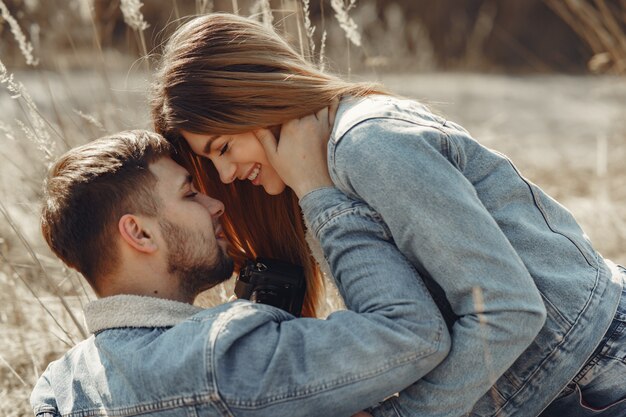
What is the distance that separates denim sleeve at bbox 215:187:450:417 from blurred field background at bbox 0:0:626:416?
2.43 feet

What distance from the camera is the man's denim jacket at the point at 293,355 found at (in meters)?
1.58

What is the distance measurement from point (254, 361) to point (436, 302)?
45 centimetres

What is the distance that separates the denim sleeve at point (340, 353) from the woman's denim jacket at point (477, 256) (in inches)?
1.8

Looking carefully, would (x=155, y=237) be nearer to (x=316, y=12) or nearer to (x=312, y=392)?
(x=312, y=392)

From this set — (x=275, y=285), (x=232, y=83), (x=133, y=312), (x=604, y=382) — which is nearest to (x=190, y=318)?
(x=133, y=312)

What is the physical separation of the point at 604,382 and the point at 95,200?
120 centimetres

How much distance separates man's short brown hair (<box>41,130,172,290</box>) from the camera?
1847 millimetres

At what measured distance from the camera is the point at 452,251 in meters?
1.61

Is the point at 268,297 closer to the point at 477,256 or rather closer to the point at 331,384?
the point at 331,384

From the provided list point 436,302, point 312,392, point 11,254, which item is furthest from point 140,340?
point 11,254

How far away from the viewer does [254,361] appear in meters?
1.60

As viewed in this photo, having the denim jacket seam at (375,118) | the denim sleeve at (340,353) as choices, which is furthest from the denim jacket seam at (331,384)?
the denim jacket seam at (375,118)

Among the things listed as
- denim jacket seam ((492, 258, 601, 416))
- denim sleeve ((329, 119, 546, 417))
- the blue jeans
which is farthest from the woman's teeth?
the blue jeans

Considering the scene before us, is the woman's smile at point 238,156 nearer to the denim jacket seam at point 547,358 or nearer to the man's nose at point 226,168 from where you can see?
the man's nose at point 226,168
